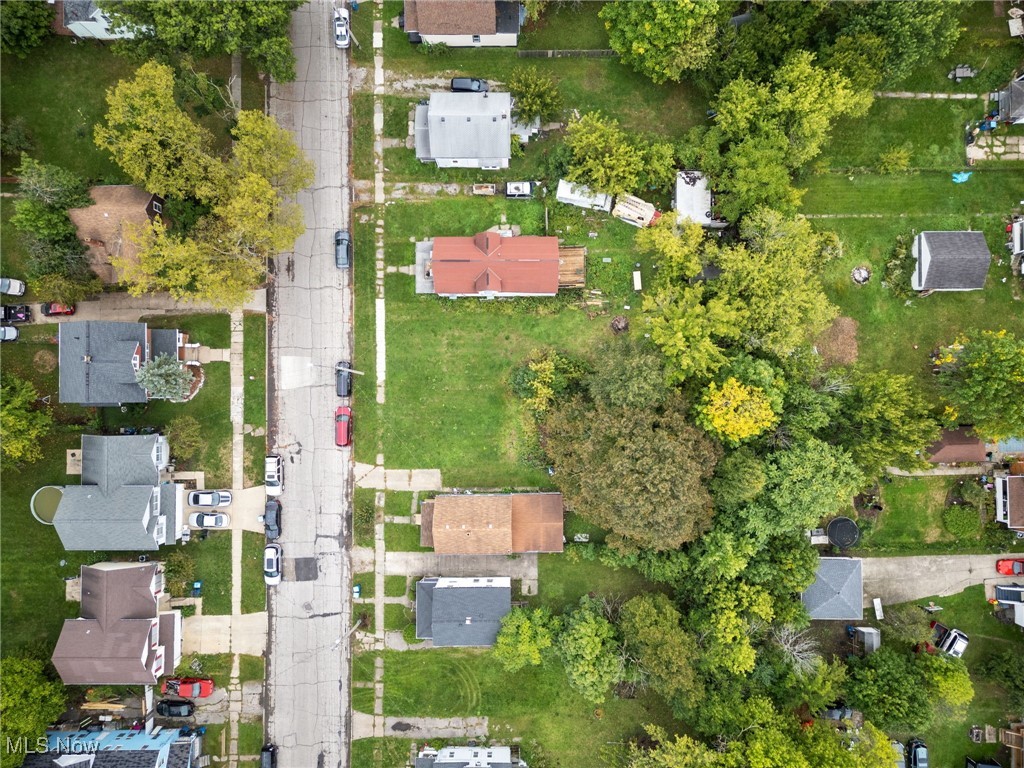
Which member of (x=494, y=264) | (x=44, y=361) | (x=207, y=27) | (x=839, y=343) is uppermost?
(x=207, y=27)

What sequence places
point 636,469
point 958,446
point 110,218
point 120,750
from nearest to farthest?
point 636,469 < point 120,750 < point 110,218 < point 958,446

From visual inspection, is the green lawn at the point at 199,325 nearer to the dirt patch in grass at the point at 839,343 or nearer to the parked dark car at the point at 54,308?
the parked dark car at the point at 54,308

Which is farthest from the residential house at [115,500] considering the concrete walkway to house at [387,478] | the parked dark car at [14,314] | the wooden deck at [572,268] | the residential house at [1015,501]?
the residential house at [1015,501]

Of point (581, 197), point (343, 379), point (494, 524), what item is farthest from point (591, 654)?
point (581, 197)

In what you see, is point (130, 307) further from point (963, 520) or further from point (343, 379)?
point (963, 520)

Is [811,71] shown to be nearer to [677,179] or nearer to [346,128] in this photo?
[677,179]

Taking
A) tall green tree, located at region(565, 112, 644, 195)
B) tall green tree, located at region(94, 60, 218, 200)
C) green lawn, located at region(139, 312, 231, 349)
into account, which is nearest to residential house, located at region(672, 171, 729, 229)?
tall green tree, located at region(565, 112, 644, 195)
